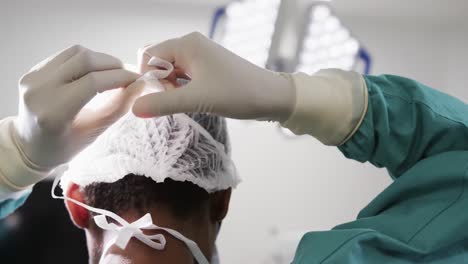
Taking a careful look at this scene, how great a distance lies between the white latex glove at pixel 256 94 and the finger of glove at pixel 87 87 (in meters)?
0.09

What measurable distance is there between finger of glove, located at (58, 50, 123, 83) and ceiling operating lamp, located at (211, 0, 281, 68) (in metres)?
0.94

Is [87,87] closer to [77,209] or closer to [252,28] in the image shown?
[77,209]

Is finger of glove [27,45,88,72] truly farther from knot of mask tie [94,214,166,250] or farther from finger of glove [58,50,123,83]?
knot of mask tie [94,214,166,250]

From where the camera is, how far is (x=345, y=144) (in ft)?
3.47

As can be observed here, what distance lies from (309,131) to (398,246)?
0.29 meters

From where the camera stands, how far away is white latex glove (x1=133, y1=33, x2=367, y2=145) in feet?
3.18

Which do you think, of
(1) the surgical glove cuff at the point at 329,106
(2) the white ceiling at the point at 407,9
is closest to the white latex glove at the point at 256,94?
(1) the surgical glove cuff at the point at 329,106

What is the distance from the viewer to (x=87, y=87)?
3.21ft

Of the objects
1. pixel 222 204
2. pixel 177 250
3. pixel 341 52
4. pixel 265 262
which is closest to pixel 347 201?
pixel 265 262

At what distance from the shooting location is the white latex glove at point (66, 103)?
3.21 ft

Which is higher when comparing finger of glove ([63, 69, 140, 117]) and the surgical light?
finger of glove ([63, 69, 140, 117])

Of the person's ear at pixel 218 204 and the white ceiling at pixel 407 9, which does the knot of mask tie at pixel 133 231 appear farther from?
the white ceiling at pixel 407 9

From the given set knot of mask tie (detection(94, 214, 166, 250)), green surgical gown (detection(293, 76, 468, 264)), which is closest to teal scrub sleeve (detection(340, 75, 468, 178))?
green surgical gown (detection(293, 76, 468, 264))

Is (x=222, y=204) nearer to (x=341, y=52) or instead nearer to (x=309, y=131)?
(x=309, y=131)
